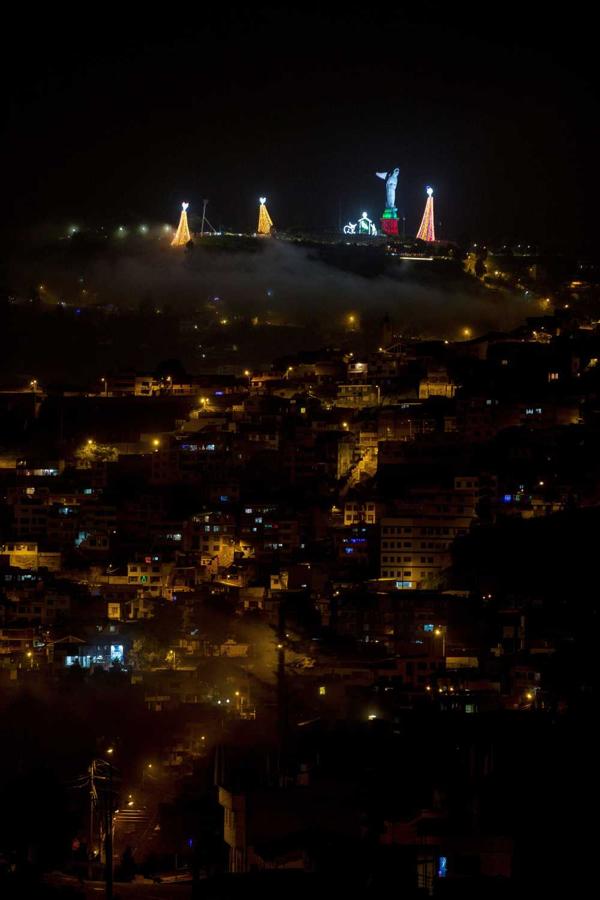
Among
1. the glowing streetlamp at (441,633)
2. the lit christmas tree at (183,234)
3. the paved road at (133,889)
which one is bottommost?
the paved road at (133,889)

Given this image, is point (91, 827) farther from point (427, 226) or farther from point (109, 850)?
point (427, 226)

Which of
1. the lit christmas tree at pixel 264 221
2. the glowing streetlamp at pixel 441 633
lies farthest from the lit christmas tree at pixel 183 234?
the glowing streetlamp at pixel 441 633

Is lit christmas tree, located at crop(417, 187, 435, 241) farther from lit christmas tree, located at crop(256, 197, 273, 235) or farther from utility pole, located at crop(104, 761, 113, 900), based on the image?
utility pole, located at crop(104, 761, 113, 900)

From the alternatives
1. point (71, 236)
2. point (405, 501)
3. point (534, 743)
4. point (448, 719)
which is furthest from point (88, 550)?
point (71, 236)

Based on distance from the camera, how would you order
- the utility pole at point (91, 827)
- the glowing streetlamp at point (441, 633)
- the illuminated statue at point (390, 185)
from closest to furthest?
1. the utility pole at point (91, 827)
2. the glowing streetlamp at point (441, 633)
3. the illuminated statue at point (390, 185)

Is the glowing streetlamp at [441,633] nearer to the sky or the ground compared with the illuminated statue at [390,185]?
nearer to the ground

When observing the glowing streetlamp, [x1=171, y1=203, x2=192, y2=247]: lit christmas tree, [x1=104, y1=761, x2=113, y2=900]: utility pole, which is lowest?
[x1=104, y1=761, x2=113, y2=900]: utility pole

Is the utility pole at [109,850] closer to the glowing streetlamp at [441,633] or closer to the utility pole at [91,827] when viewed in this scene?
the utility pole at [91,827]

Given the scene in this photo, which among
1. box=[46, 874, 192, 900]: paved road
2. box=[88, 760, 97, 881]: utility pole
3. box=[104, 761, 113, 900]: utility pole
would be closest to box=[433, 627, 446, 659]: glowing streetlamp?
box=[88, 760, 97, 881]: utility pole
